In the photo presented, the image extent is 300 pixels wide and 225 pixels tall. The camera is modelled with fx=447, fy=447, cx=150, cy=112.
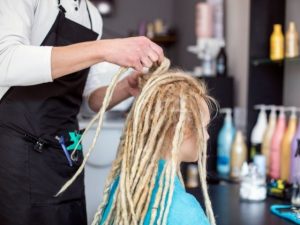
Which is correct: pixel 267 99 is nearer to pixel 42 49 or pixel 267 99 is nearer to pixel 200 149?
pixel 200 149

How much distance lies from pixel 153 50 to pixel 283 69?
4.96ft

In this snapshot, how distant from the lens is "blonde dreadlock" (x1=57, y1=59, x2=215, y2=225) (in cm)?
103

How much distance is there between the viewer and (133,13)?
17.8ft

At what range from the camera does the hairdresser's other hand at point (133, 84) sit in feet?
4.70

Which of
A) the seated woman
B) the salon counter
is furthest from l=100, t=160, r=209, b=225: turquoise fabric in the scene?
the salon counter

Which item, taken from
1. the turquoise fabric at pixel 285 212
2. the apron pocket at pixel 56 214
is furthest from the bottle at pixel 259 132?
the apron pocket at pixel 56 214

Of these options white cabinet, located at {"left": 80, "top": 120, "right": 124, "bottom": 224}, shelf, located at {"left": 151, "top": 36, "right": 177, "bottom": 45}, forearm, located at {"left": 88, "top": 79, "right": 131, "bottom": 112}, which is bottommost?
white cabinet, located at {"left": 80, "top": 120, "right": 124, "bottom": 224}

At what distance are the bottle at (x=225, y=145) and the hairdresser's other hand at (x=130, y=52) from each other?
1.43 m

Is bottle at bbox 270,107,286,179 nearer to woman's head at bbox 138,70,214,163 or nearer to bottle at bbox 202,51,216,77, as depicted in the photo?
bottle at bbox 202,51,216,77

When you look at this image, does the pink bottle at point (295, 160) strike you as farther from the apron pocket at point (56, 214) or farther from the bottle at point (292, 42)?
the apron pocket at point (56, 214)

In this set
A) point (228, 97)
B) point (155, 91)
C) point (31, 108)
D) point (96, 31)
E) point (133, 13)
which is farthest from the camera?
point (133, 13)

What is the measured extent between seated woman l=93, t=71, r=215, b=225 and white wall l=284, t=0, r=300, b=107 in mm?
1345

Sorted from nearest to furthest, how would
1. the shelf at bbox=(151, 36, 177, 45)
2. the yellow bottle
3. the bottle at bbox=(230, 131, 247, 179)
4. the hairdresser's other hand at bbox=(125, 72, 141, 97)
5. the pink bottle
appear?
the hairdresser's other hand at bbox=(125, 72, 141, 97)
the pink bottle
the yellow bottle
the bottle at bbox=(230, 131, 247, 179)
the shelf at bbox=(151, 36, 177, 45)

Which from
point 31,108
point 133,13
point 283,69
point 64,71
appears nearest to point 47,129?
point 31,108
